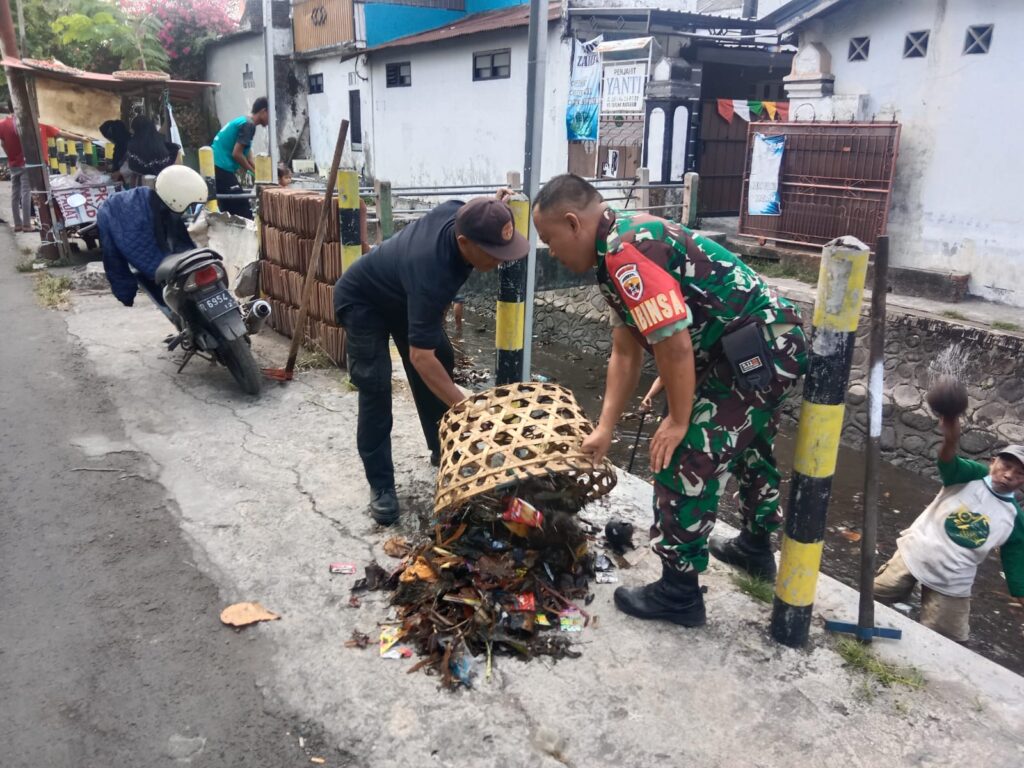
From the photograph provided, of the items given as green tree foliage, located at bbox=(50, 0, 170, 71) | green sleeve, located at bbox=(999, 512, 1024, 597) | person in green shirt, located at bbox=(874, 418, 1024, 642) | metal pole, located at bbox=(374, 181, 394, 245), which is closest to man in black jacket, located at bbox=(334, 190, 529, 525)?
person in green shirt, located at bbox=(874, 418, 1024, 642)

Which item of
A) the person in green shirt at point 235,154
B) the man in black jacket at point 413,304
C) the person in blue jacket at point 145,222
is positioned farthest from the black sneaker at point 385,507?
the person in green shirt at point 235,154

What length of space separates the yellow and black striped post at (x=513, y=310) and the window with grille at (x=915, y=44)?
7.95m

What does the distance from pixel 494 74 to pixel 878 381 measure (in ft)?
47.7

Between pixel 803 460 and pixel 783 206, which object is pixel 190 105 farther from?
pixel 803 460

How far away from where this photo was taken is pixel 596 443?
9.59ft

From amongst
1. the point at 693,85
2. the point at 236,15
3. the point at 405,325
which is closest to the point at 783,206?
the point at 693,85

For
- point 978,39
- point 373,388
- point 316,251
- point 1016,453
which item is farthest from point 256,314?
point 978,39

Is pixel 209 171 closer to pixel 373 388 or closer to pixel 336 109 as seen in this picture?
pixel 373 388

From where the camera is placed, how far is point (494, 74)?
51.6 ft

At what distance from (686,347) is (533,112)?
7.01ft

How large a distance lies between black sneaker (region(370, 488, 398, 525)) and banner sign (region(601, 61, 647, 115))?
10637 mm

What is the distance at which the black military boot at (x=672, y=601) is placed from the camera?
2.90 m

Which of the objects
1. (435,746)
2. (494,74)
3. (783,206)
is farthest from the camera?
(494,74)

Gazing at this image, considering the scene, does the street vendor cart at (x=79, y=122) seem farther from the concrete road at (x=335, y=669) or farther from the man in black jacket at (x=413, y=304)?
the man in black jacket at (x=413, y=304)
